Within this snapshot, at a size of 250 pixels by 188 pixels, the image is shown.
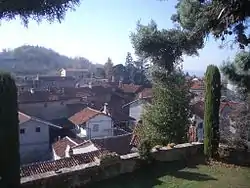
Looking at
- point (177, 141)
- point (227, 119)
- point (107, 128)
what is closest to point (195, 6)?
point (177, 141)

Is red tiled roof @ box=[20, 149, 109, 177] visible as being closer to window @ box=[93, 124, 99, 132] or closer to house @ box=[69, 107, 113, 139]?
house @ box=[69, 107, 113, 139]

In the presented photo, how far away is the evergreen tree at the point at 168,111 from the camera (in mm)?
16453

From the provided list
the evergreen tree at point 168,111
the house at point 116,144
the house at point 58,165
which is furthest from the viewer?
→ the house at point 116,144

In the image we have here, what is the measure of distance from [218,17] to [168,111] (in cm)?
894

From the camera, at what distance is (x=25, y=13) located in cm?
781

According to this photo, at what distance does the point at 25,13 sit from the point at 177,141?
34.9 feet

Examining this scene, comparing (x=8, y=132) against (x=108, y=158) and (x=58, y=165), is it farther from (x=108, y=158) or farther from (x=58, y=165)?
(x=58, y=165)

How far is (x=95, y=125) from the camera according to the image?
34.8 m

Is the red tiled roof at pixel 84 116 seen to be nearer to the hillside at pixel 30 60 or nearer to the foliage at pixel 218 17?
the foliage at pixel 218 17

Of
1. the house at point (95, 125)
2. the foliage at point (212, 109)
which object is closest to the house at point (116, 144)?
the house at point (95, 125)

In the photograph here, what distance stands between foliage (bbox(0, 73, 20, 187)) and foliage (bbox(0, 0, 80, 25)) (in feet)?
6.90

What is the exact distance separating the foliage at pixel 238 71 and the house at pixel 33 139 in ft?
69.6

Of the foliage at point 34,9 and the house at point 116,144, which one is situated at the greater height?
the foliage at point 34,9

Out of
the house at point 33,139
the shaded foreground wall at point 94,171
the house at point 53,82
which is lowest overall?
the house at point 33,139
